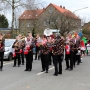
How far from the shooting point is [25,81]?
9.77 meters

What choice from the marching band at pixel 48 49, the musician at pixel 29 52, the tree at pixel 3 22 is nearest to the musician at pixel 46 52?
the marching band at pixel 48 49

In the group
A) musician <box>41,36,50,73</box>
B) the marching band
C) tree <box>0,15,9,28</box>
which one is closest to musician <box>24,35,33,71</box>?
the marching band

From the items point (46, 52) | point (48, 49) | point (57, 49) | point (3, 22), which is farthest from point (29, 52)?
point (3, 22)

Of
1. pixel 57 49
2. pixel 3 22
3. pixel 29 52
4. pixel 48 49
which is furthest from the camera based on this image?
pixel 3 22

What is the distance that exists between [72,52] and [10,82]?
464 centimetres

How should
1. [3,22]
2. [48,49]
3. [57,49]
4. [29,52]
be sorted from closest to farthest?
[57,49] < [48,49] < [29,52] < [3,22]

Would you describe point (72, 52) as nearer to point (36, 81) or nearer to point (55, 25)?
point (36, 81)

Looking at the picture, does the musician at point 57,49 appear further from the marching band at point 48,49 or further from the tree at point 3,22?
the tree at point 3,22

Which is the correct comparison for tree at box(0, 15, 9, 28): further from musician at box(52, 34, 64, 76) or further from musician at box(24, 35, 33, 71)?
musician at box(52, 34, 64, 76)

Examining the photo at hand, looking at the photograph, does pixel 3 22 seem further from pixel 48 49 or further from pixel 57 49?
pixel 57 49

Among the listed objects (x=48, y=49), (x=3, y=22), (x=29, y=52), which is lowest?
(x=29, y=52)

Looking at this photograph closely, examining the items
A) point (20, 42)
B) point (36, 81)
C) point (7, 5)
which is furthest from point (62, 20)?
point (36, 81)

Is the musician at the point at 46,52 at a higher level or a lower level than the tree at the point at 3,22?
lower

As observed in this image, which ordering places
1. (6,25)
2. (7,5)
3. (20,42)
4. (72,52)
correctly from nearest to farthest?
(72,52)
(20,42)
(7,5)
(6,25)
